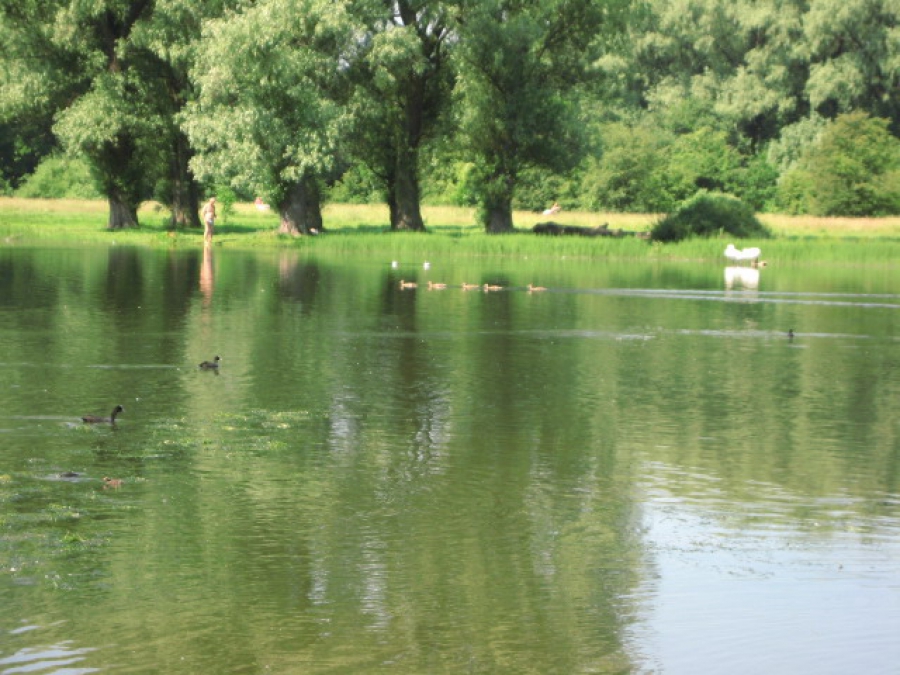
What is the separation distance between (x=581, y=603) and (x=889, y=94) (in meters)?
87.5

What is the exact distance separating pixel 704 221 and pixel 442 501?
4720 cm

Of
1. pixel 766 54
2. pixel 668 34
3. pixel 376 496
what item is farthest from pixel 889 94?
pixel 376 496

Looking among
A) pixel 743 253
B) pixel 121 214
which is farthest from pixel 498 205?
pixel 121 214

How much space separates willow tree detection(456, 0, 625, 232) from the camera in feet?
192

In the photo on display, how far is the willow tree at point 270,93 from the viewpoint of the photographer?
54781mm

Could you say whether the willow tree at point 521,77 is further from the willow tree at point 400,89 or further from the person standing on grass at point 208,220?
the person standing on grass at point 208,220

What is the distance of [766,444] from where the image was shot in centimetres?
1548

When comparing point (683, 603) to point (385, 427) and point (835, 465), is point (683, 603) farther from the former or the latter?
point (385, 427)

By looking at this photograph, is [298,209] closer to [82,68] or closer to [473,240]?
[473,240]

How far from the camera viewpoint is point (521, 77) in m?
60.7

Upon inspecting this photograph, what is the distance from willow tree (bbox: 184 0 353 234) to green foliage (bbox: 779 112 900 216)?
111 feet

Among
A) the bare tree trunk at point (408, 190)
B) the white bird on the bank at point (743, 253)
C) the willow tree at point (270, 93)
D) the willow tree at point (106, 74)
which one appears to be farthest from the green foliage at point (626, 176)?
the white bird on the bank at point (743, 253)

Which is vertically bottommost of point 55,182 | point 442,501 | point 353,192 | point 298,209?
point 442,501

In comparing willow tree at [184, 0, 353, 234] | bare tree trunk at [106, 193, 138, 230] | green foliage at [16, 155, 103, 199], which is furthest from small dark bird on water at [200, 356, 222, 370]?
green foliage at [16, 155, 103, 199]
